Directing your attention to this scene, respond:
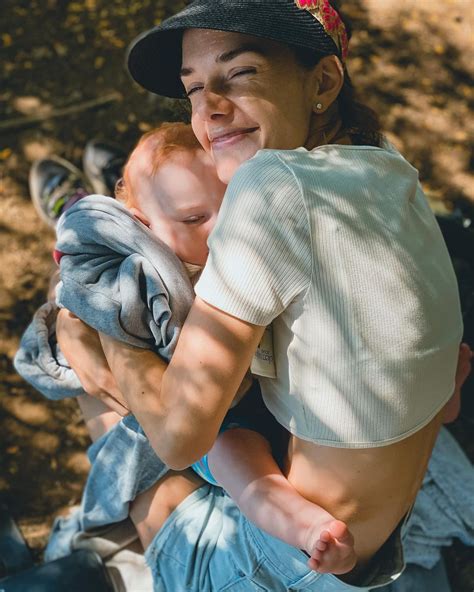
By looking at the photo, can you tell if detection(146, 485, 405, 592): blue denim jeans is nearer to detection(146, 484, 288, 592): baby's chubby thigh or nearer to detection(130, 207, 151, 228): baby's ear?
detection(146, 484, 288, 592): baby's chubby thigh

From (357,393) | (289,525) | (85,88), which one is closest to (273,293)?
(357,393)

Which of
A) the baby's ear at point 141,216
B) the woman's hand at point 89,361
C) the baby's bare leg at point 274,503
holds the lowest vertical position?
the woman's hand at point 89,361

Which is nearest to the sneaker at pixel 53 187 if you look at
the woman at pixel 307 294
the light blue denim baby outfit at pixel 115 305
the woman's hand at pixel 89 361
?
the light blue denim baby outfit at pixel 115 305

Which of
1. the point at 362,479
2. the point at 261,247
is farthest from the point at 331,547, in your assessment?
the point at 261,247

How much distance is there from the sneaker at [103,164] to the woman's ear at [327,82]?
2.29 m

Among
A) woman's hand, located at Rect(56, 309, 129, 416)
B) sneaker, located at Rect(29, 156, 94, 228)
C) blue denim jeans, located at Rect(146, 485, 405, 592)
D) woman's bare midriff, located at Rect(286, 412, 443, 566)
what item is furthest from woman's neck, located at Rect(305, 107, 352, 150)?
sneaker, located at Rect(29, 156, 94, 228)

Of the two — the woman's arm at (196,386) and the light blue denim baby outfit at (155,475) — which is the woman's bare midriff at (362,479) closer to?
the light blue denim baby outfit at (155,475)

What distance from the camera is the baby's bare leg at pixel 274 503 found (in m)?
2.03

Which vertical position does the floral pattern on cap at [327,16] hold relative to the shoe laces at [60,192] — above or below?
above

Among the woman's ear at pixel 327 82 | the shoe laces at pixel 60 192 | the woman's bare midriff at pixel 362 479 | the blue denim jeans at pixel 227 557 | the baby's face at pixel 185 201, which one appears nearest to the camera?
the woman's bare midriff at pixel 362 479

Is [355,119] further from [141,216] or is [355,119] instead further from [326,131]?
[141,216]

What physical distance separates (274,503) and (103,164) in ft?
9.35

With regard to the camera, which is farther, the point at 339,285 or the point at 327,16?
the point at 327,16

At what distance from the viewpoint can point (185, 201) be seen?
8.73 ft
